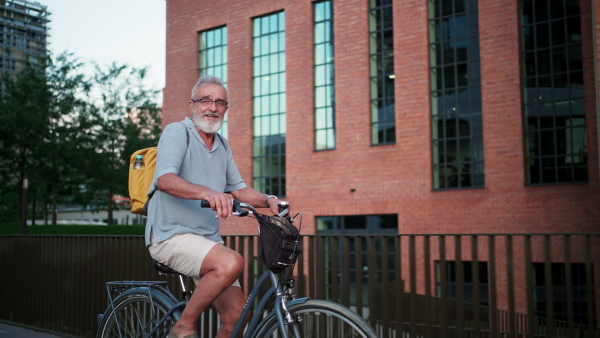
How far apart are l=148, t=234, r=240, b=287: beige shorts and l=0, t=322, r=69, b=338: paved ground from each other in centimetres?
496

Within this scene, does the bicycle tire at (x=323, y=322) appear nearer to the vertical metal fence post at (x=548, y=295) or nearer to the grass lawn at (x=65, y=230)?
the vertical metal fence post at (x=548, y=295)

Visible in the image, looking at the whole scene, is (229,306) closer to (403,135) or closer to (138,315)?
(138,315)

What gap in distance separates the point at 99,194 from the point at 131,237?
3672cm

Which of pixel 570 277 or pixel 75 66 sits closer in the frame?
pixel 570 277

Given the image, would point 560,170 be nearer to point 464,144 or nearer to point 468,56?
point 464,144

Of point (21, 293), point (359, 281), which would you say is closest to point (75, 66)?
point (21, 293)

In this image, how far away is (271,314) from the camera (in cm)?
276

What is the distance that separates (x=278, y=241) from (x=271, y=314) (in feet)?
1.20

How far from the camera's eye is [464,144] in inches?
809

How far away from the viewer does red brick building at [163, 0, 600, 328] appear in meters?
18.8

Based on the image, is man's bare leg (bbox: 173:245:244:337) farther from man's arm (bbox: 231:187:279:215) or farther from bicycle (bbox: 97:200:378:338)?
man's arm (bbox: 231:187:279:215)

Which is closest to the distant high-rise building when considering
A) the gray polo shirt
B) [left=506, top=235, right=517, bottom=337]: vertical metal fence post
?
[left=506, top=235, right=517, bottom=337]: vertical metal fence post

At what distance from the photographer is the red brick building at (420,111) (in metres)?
18.8

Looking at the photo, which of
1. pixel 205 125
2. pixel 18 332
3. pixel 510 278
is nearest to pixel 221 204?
pixel 205 125
